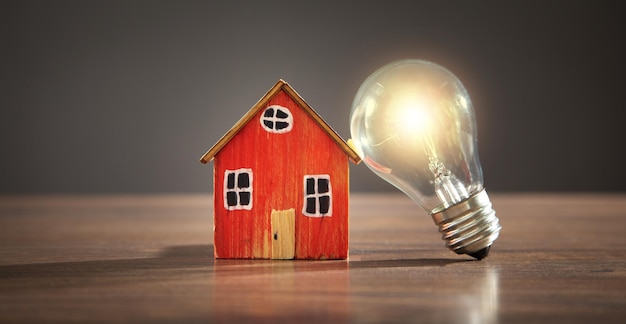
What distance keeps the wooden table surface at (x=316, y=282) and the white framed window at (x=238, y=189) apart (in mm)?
84

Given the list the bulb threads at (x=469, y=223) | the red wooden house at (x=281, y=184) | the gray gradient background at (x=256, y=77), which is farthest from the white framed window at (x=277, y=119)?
the gray gradient background at (x=256, y=77)

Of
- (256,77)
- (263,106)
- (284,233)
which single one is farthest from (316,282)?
(256,77)

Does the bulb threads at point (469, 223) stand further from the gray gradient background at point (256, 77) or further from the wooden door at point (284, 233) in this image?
the gray gradient background at point (256, 77)

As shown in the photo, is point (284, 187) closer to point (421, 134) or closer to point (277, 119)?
point (277, 119)

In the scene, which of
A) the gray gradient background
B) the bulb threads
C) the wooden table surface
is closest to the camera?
the wooden table surface

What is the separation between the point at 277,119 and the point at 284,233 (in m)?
0.16

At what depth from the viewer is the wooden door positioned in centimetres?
110

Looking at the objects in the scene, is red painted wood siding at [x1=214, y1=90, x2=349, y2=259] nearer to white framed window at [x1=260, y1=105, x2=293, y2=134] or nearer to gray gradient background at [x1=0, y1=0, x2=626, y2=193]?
white framed window at [x1=260, y1=105, x2=293, y2=134]

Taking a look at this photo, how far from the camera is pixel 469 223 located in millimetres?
1047

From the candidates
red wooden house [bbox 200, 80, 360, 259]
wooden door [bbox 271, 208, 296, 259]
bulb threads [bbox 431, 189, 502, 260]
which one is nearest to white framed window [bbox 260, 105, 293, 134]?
red wooden house [bbox 200, 80, 360, 259]

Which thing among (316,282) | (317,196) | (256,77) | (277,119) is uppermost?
(256,77)

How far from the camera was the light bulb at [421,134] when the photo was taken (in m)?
1.09

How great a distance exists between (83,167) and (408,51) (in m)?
2.05

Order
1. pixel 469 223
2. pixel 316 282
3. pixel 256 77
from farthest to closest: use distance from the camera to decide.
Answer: pixel 256 77
pixel 469 223
pixel 316 282
